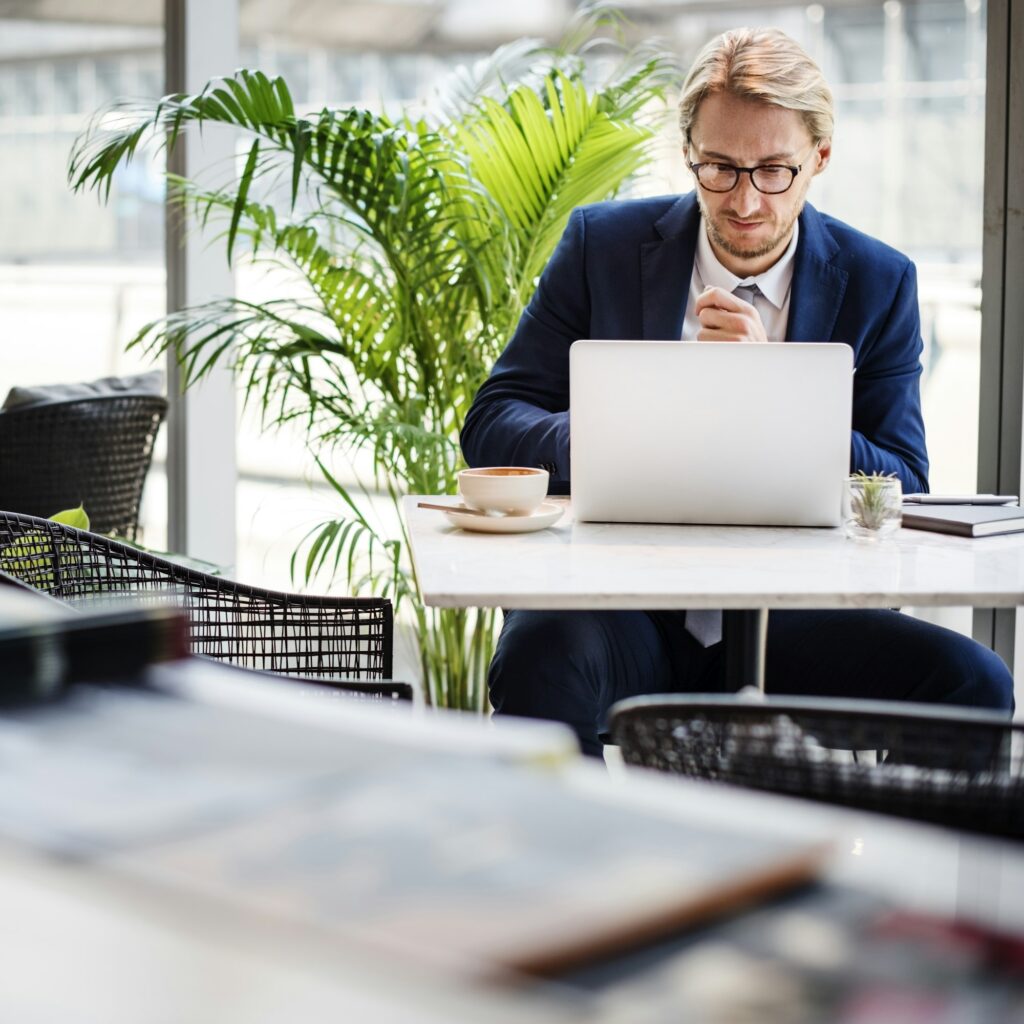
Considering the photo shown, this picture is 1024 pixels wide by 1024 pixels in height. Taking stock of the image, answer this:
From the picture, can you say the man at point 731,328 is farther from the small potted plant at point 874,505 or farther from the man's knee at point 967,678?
the small potted plant at point 874,505

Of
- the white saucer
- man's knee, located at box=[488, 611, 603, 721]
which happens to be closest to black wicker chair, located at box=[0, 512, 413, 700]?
man's knee, located at box=[488, 611, 603, 721]

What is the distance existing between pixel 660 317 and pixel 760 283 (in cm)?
17

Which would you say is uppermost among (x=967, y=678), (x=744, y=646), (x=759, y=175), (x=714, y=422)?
(x=759, y=175)

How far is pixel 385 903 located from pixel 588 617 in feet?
5.12

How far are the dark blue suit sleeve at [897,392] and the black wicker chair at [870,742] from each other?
3.60 feet

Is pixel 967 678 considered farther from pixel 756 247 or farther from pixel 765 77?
pixel 765 77

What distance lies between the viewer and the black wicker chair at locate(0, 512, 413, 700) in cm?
205

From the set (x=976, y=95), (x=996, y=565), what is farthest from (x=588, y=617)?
(x=976, y=95)

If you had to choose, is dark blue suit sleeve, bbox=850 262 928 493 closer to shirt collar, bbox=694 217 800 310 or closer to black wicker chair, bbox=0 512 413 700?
shirt collar, bbox=694 217 800 310

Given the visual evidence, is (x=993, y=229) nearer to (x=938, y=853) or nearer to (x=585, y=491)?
(x=585, y=491)

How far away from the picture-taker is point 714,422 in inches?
69.5

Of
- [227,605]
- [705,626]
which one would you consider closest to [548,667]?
[705,626]

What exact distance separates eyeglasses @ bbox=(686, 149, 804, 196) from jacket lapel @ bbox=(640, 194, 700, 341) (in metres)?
0.17

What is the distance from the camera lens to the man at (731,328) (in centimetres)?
202
